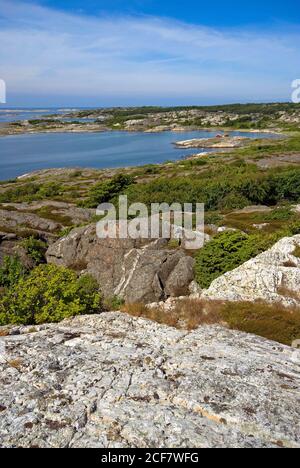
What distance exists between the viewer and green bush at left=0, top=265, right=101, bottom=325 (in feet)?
53.0

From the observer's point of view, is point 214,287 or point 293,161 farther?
point 293,161

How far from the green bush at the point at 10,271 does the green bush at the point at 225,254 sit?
1436 cm

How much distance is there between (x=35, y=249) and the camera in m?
37.8

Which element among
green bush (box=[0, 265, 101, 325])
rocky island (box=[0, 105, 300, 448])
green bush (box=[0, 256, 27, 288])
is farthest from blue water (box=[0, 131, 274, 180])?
green bush (box=[0, 265, 101, 325])

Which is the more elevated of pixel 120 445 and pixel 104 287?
pixel 120 445

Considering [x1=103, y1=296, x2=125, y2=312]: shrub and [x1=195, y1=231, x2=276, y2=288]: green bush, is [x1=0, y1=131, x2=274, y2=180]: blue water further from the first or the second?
[x1=195, y1=231, x2=276, y2=288]: green bush

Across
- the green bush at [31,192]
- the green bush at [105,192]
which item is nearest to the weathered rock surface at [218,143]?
the green bush at [31,192]

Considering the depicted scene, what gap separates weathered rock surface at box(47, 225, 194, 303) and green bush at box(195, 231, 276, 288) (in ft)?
3.34

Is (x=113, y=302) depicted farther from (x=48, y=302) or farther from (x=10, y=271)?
(x=10, y=271)

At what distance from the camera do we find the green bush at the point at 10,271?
99.6 ft

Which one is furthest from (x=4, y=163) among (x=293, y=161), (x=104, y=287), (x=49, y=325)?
(x=49, y=325)

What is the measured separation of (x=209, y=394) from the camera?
9328 mm
